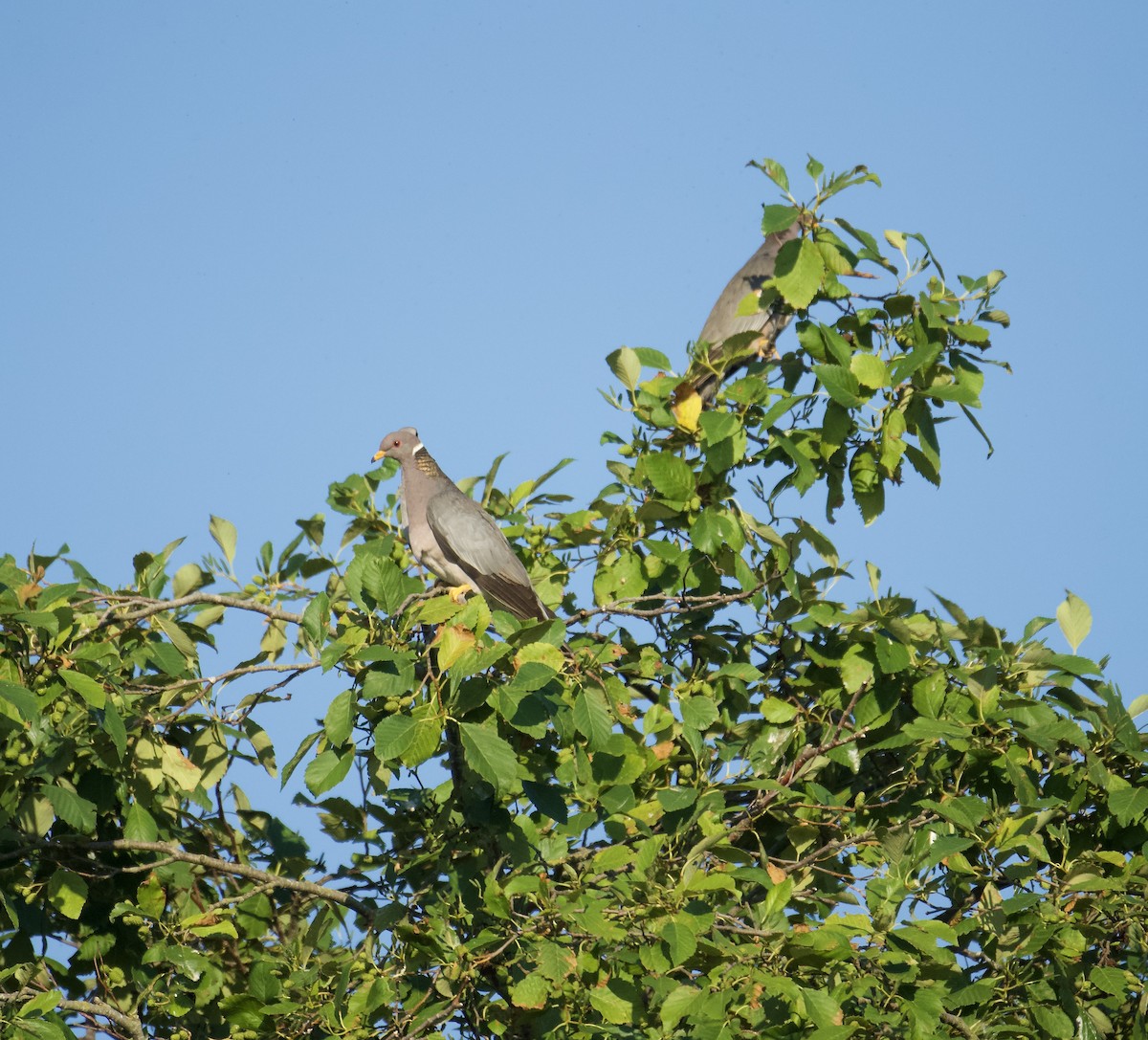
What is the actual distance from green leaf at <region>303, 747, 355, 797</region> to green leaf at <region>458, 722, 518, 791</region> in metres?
0.46

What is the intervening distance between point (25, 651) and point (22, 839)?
2.16 ft

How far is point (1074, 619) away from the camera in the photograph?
4.69m

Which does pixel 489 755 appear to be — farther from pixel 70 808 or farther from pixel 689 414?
pixel 689 414

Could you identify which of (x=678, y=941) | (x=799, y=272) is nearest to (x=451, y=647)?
(x=678, y=941)

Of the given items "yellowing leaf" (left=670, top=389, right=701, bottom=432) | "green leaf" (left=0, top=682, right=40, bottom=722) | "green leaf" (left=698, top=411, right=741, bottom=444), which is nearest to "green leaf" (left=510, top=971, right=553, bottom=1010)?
"green leaf" (left=0, top=682, right=40, bottom=722)

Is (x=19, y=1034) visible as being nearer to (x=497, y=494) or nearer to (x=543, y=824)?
(x=543, y=824)

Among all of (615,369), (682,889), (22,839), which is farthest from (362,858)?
(615,369)

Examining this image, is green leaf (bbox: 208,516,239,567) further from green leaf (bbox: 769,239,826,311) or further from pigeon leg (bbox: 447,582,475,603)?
green leaf (bbox: 769,239,826,311)

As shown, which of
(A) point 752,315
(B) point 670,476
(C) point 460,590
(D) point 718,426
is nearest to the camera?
(D) point 718,426

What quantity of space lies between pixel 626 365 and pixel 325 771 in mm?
2274

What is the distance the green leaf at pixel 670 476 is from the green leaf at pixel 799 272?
30.0 inches

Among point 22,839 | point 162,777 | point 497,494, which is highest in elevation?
point 497,494

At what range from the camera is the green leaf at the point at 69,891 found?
4570mm

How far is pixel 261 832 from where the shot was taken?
18.3 feet
